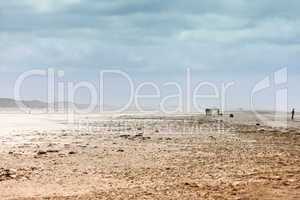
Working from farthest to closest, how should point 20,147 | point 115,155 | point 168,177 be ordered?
point 20,147, point 115,155, point 168,177

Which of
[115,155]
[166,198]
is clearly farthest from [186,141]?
[166,198]

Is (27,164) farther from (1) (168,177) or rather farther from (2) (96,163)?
(1) (168,177)

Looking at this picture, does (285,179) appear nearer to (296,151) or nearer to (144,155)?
(144,155)

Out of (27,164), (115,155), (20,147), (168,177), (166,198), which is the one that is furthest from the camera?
(20,147)

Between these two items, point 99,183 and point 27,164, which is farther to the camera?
point 27,164

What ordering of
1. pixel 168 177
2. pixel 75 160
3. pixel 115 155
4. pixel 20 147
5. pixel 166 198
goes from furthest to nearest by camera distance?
pixel 20 147, pixel 115 155, pixel 75 160, pixel 168 177, pixel 166 198

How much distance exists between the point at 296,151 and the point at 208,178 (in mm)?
9322

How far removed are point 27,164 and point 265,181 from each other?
732 cm

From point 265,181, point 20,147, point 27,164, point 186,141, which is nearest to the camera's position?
point 265,181

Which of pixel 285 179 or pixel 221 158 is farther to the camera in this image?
pixel 221 158

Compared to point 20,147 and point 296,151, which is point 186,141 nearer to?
point 296,151

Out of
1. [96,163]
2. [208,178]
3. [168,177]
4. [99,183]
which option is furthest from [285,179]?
[96,163]

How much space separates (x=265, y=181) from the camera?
14.2 m

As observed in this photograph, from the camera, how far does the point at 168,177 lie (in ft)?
50.0
